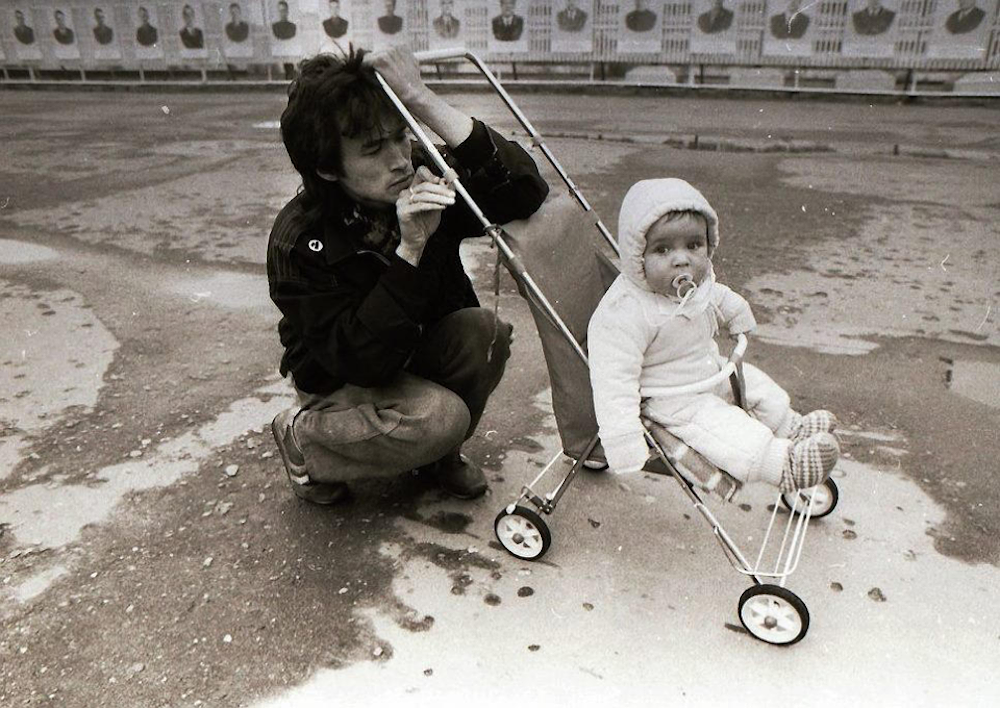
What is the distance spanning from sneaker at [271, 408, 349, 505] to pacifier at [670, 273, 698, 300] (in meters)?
1.18

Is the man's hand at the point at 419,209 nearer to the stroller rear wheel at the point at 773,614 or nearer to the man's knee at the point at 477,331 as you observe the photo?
the man's knee at the point at 477,331

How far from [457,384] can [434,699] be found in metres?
0.94

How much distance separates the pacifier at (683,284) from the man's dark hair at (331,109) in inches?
32.6

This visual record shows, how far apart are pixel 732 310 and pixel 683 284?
0.32 meters

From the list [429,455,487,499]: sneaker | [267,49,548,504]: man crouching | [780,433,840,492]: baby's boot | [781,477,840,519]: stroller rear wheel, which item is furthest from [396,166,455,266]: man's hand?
[781,477,840,519]: stroller rear wheel

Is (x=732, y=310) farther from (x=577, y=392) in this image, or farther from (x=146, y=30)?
(x=146, y=30)

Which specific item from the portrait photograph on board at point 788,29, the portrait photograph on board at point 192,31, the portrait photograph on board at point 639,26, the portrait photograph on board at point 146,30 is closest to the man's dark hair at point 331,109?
the portrait photograph on board at point 788,29

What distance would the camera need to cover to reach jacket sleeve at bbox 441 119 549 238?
7.06 ft

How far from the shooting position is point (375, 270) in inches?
85.0

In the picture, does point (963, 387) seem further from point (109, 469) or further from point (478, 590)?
point (109, 469)

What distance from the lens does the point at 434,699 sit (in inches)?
72.5

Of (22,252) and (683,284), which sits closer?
(683,284)

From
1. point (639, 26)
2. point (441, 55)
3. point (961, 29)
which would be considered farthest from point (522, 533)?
point (639, 26)

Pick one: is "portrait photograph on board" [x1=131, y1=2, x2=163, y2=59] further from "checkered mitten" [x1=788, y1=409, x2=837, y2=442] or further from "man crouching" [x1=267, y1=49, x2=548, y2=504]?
"checkered mitten" [x1=788, y1=409, x2=837, y2=442]
